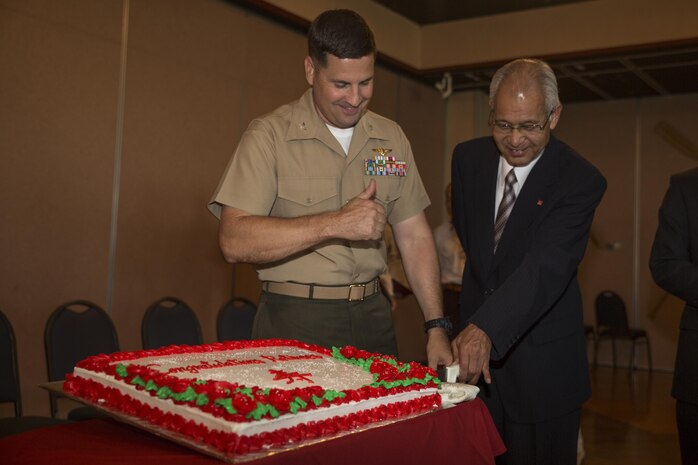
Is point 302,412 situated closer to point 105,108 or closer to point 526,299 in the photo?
point 526,299

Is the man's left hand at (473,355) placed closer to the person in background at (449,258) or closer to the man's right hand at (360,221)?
the man's right hand at (360,221)

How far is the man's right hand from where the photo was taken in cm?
197

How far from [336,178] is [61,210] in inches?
126

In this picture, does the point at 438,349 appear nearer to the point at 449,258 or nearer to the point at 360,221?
the point at 360,221

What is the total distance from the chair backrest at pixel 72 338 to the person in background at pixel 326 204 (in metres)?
1.77

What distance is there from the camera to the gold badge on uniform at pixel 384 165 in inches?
98.8

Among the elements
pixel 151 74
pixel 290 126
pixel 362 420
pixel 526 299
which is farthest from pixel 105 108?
pixel 362 420

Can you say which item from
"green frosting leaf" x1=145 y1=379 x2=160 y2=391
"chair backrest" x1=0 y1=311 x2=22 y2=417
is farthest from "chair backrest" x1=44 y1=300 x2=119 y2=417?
"green frosting leaf" x1=145 y1=379 x2=160 y2=391

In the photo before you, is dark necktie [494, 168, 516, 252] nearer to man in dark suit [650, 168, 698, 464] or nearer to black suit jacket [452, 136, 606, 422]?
black suit jacket [452, 136, 606, 422]

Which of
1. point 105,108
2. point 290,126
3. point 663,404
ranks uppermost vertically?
point 105,108

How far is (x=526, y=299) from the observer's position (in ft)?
7.30

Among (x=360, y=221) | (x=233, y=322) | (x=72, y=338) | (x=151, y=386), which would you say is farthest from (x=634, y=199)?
(x=151, y=386)

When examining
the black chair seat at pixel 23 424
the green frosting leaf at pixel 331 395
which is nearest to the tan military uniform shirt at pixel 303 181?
the green frosting leaf at pixel 331 395

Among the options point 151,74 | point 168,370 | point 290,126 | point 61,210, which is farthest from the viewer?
point 151,74
